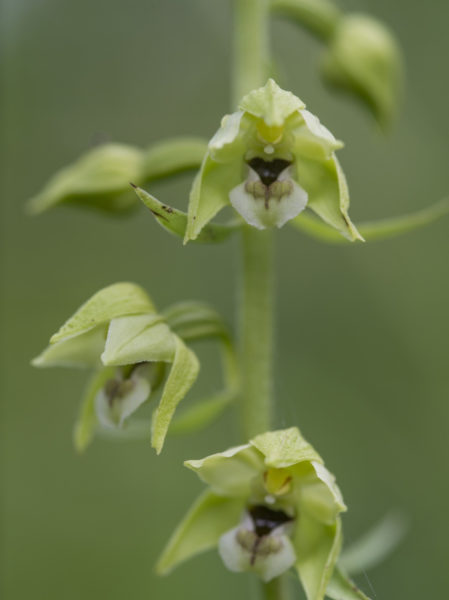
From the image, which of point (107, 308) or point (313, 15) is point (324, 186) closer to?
point (107, 308)

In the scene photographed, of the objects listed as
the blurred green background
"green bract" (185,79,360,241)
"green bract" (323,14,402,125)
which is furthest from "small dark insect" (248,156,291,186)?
the blurred green background

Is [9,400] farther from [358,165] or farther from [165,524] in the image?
[358,165]

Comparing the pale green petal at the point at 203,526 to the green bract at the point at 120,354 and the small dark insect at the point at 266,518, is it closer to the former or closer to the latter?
the small dark insect at the point at 266,518

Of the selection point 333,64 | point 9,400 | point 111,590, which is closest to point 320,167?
point 333,64

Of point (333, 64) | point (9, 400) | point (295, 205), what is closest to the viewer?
point (295, 205)

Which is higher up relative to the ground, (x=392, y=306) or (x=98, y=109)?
(x=98, y=109)

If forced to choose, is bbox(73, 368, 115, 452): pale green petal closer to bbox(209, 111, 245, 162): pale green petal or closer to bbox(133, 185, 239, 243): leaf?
bbox(133, 185, 239, 243): leaf
